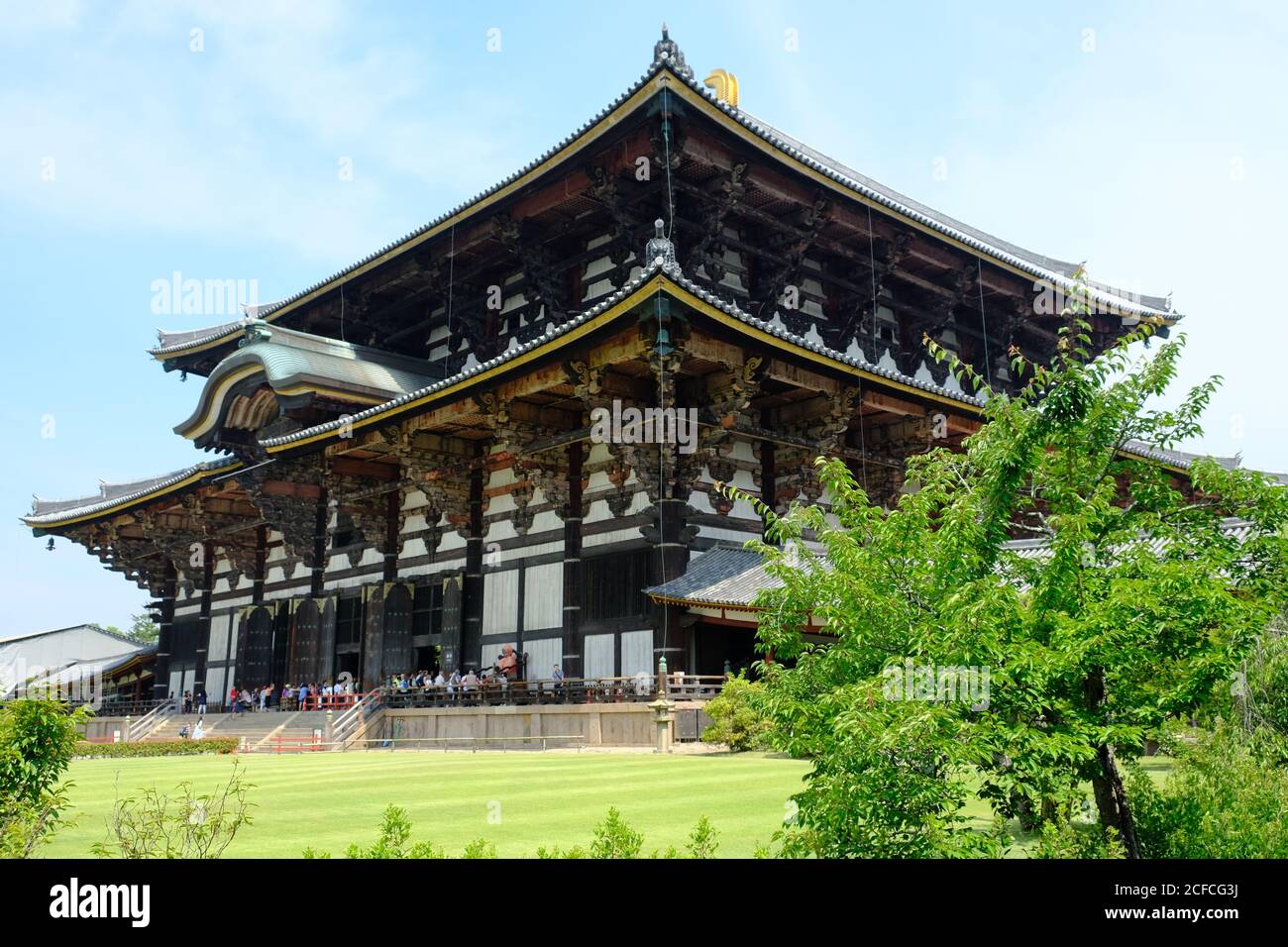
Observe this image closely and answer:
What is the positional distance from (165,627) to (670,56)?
3085 cm

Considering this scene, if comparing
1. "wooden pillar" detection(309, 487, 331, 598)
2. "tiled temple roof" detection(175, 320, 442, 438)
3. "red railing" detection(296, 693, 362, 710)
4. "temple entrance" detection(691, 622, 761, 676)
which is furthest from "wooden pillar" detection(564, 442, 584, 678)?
"wooden pillar" detection(309, 487, 331, 598)

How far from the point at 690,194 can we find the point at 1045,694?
17627mm

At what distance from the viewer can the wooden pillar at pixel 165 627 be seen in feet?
130

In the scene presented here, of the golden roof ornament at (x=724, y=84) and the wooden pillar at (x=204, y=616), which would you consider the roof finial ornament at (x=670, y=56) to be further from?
the wooden pillar at (x=204, y=616)

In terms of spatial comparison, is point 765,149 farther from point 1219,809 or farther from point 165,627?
point 165,627

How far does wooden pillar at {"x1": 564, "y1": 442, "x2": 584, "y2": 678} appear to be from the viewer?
2239 centimetres

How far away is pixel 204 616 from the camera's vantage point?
37.2 meters

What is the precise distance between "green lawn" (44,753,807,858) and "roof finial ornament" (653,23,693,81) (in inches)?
477

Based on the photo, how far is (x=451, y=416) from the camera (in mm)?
22750

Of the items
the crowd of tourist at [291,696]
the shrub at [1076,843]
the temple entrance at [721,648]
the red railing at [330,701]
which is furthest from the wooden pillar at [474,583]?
the shrub at [1076,843]

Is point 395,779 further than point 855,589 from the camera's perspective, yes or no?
Yes

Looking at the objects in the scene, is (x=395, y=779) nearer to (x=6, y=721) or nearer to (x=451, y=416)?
(x=6, y=721)

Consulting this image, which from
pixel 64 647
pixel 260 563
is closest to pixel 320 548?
pixel 260 563
